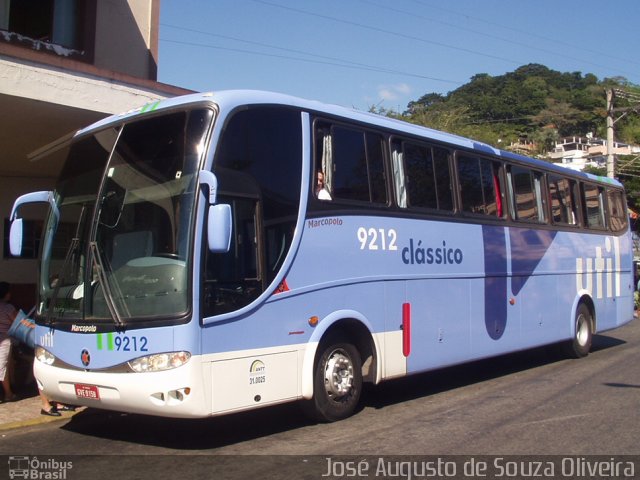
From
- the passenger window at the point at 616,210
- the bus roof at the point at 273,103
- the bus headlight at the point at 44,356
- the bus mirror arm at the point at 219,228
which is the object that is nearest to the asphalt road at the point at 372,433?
the bus headlight at the point at 44,356

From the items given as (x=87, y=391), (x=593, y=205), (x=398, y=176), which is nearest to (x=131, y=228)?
(x=87, y=391)

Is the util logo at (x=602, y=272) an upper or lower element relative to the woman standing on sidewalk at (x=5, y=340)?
upper

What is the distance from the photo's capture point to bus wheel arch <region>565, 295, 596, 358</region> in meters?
13.2

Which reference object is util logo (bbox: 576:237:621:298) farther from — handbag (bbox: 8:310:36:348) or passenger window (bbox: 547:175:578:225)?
handbag (bbox: 8:310:36:348)

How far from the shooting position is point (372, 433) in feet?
23.8

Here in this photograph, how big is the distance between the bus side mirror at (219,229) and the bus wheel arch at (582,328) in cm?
908

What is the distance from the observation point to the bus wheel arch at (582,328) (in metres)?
13.2

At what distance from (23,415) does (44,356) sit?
1584 mm

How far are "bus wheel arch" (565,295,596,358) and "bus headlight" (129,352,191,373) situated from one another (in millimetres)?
9120

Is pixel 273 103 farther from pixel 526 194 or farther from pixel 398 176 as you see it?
pixel 526 194

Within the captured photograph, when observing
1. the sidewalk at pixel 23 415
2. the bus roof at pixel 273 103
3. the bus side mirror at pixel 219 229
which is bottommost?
the sidewalk at pixel 23 415

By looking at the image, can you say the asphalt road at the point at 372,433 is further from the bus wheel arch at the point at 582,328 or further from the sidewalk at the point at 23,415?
the bus wheel arch at the point at 582,328

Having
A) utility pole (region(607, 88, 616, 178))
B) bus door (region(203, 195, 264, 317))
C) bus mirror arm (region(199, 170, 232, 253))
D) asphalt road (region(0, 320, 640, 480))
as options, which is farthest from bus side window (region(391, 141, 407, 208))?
utility pole (region(607, 88, 616, 178))

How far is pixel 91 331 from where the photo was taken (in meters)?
6.55
